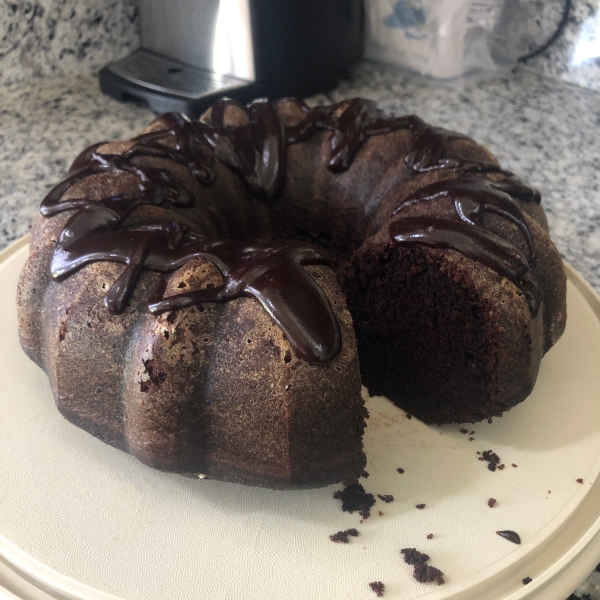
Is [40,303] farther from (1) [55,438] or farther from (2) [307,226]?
(2) [307,226]

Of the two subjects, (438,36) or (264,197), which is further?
(438,36)

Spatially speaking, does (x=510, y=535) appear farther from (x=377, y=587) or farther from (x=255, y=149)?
(x=255, y=149)

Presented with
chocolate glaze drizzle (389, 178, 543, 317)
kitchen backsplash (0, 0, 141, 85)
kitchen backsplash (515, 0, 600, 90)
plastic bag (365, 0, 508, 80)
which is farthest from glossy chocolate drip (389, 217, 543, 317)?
kitchen backsplash (0, 0, 141, 85)

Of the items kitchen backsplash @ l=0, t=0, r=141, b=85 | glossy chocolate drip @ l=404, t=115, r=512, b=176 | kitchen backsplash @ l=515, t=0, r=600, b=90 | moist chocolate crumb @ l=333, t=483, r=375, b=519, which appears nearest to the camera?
moist chocolate crumb @ l=333, t=483, r=375, b=519

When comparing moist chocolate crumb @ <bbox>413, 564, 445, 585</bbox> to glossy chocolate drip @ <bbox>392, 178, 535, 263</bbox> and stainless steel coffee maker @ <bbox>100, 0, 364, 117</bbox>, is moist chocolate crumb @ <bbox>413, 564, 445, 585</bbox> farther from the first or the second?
stainless steel coffee maker @ <bbox>100, 0, 364, 117</bbox>

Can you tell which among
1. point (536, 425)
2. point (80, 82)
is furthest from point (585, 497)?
point (80, 82)

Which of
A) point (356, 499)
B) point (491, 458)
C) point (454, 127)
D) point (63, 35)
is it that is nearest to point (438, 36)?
point (454, 127)
